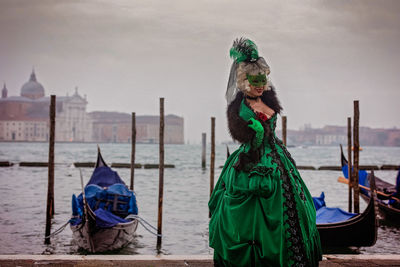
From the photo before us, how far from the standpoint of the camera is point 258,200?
1.87 m

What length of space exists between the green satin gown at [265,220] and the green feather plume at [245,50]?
411 millimetres

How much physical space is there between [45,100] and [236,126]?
93.2m

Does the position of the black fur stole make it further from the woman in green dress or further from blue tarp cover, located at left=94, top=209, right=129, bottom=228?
blue tarp cover, located at left=94, top=209, right=129, bottom=228

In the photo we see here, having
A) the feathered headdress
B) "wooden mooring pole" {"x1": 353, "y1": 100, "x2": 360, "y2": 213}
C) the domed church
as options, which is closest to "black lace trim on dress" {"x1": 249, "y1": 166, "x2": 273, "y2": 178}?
the feathered headdress

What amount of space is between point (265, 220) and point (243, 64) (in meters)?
0.66

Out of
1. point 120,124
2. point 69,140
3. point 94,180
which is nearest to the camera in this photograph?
point 94,180

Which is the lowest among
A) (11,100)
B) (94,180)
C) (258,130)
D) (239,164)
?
(94,180)

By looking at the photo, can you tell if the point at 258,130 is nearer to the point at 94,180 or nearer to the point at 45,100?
the point at 94,180

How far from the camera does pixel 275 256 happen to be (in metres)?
1.83

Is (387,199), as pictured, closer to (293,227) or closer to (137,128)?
(293,227)

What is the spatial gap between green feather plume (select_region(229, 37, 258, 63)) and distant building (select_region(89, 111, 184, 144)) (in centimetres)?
7992

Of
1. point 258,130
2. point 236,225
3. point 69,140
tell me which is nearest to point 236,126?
point 258,130

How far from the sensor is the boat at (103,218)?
195 inches

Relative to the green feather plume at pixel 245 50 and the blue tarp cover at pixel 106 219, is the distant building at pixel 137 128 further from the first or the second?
the green feather plume at pixel 245 50
